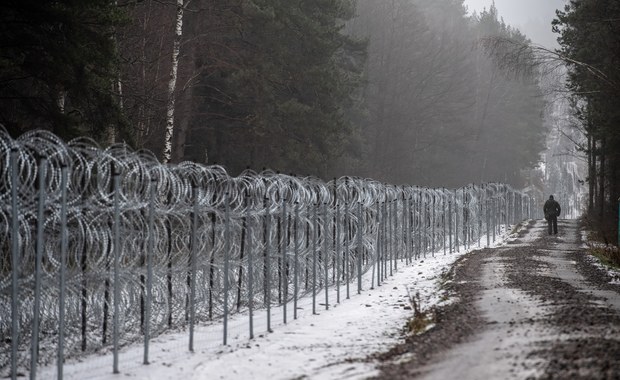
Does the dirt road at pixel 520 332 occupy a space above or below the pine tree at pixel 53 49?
below

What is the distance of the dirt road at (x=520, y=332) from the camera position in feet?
21.4

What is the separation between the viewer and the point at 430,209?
2256 centimetres

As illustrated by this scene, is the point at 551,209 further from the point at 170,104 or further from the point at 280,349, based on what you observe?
the point at 280,349

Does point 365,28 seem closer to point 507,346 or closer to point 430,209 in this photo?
point 430,209

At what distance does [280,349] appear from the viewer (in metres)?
8.57

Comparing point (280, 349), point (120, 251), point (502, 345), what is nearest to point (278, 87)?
point (120, 251)

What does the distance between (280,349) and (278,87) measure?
72.2ft

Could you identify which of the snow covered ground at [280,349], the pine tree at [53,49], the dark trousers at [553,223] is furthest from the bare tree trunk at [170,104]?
the dark trousers at [553,223]

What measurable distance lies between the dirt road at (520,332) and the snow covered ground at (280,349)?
53cm

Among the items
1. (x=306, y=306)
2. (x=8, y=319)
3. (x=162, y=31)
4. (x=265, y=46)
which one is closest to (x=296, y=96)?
(x=265, y=46)

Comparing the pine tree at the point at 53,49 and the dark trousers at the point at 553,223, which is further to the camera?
the dark trousers at the point at 553,223

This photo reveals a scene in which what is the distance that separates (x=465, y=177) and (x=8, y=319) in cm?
5099

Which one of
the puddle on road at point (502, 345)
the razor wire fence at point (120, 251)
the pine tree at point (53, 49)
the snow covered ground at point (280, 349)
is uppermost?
the pine tree at point (53, 49)

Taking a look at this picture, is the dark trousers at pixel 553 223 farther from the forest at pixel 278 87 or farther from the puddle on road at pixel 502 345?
the puddle on road at pixel 502 345
